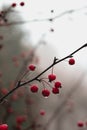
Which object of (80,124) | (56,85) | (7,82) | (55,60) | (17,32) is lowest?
(17,32)

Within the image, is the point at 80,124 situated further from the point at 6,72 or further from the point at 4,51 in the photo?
the point at 4,51

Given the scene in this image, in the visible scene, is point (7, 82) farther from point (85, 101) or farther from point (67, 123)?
point (67, 123)

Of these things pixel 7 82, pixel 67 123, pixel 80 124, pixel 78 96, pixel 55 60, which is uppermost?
pixel 55 60

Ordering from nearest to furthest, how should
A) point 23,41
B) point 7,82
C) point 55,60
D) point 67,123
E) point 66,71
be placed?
1. point 55,60
2. point 7,82
3. point 23,41
4. point 67,123
5. point 66,71

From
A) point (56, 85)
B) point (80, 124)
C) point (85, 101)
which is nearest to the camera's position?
point (56, 85)

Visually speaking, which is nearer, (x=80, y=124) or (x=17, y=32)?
(x=80, y=124)

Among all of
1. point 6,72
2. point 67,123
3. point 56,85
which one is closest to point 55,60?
point 56,85

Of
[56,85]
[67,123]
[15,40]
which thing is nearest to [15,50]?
[15,40]

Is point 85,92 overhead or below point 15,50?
below

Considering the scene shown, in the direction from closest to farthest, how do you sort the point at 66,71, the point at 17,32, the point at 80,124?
the point at 80,124 → the point at 17,32 → the point at 66,71
